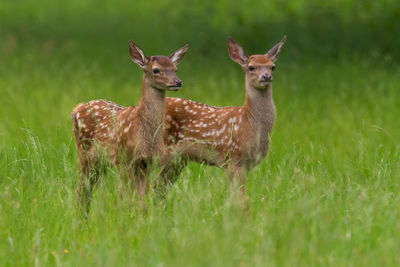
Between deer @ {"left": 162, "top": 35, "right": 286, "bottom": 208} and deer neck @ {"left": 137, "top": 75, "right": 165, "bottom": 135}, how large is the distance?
273 mm

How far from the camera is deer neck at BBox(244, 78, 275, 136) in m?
6.37

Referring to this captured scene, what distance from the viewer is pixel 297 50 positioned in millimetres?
14344

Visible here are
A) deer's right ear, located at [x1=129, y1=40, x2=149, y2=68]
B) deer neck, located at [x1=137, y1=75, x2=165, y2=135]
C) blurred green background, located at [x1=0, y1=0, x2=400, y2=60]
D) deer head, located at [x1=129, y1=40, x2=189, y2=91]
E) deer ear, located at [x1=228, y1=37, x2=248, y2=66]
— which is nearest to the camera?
deer head, located at [x1=129, y1=40, x2=189, y2=91]

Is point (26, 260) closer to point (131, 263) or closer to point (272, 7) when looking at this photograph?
point (131, 263)

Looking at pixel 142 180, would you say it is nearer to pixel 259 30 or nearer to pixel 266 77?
pixel 266 77

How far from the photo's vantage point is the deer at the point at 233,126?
20.5 feet

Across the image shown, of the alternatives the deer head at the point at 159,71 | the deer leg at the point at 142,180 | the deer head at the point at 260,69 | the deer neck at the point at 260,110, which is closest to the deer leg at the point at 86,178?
the deer leg at the point at 142,180

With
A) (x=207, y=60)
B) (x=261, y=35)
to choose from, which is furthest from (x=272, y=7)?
(x=207, y=60)

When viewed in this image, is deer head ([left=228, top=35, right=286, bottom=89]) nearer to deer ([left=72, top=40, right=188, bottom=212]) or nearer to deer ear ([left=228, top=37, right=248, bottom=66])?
deer ear ([left=228, top=37, right=248, bottom=66])

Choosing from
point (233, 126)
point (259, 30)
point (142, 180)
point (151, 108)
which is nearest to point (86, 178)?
point (142, 180)

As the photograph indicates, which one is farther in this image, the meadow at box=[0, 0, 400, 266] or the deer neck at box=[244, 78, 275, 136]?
the deer neck at box=[244, 78, 275, 136]

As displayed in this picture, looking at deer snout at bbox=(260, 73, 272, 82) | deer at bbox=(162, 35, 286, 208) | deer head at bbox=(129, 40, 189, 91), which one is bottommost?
deer at bbox=(162, 35, 286, 208)

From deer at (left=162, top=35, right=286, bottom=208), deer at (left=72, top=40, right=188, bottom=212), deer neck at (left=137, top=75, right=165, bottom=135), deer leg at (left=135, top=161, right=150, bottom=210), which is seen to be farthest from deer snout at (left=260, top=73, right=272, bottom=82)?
deer leg at (left=135, top=161, right=150, bottom=210)

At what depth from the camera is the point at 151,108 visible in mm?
5992
